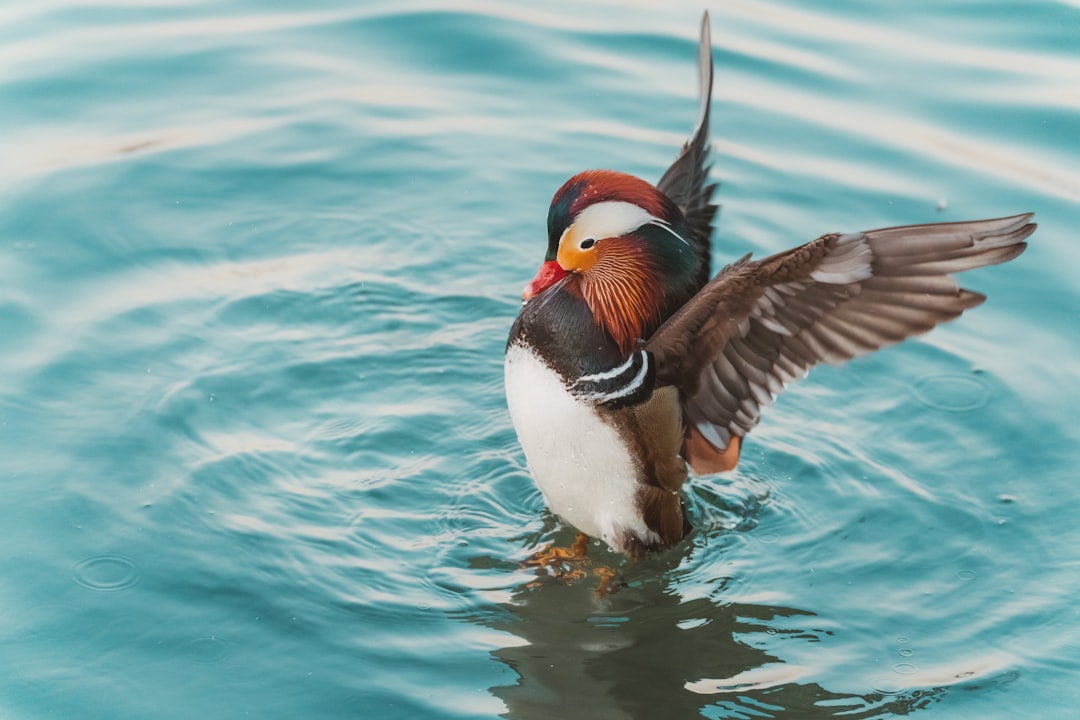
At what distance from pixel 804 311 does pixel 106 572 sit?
2590mm

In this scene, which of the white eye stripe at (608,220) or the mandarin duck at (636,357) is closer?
the mandarin duck at (636,357)

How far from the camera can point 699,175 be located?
583 cm

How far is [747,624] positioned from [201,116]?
487cm

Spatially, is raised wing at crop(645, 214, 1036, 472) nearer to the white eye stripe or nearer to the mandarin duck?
the mandarin duck

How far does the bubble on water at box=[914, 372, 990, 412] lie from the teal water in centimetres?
2

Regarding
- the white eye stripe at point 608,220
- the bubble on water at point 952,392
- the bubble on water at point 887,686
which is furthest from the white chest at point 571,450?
the bubble on water at point 952,392

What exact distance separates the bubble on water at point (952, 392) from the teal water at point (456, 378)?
2cm

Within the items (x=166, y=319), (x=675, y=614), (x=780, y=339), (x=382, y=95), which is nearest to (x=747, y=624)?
(x=675, y=614)

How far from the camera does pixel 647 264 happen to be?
199 inches

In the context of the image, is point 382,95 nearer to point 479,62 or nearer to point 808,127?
point 479,62

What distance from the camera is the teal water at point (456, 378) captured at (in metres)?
4.71

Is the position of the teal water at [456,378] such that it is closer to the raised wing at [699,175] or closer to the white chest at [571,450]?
the white chest at [571,450]

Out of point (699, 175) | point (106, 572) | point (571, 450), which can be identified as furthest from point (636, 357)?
point (106, 572)

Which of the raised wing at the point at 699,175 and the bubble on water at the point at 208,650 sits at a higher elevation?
the raised wing at the point at 699,175
